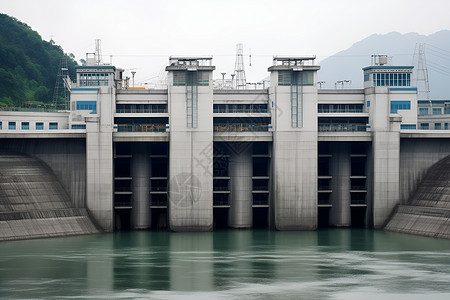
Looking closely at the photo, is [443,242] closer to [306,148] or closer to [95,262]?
[306,148]

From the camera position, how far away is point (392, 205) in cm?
8069

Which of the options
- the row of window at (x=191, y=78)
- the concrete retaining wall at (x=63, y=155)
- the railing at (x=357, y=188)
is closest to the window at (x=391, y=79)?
the railing at (x=357, y=188)

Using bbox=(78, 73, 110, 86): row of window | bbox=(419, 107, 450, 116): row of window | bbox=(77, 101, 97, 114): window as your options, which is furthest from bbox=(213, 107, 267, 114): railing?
bbox=(419, 107, 450, 116): row of window

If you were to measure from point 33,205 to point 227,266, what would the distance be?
2410 centimetres

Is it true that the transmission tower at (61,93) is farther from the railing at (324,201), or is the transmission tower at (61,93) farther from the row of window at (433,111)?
the row of window at (433,111)

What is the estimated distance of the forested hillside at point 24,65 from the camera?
128 meters

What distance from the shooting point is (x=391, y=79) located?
91.0 metres

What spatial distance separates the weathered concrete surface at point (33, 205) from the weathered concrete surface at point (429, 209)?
3454cm

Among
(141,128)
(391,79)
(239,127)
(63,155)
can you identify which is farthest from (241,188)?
(391,79)

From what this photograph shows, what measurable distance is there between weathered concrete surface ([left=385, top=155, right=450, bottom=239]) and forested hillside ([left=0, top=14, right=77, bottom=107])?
74018 millimetres

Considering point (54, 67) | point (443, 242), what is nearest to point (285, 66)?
point (443, 242)

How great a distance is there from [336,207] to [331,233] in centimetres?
607

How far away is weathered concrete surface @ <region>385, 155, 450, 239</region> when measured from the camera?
71562mm

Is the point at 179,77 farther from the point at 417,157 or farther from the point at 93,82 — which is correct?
the point at 417,157
